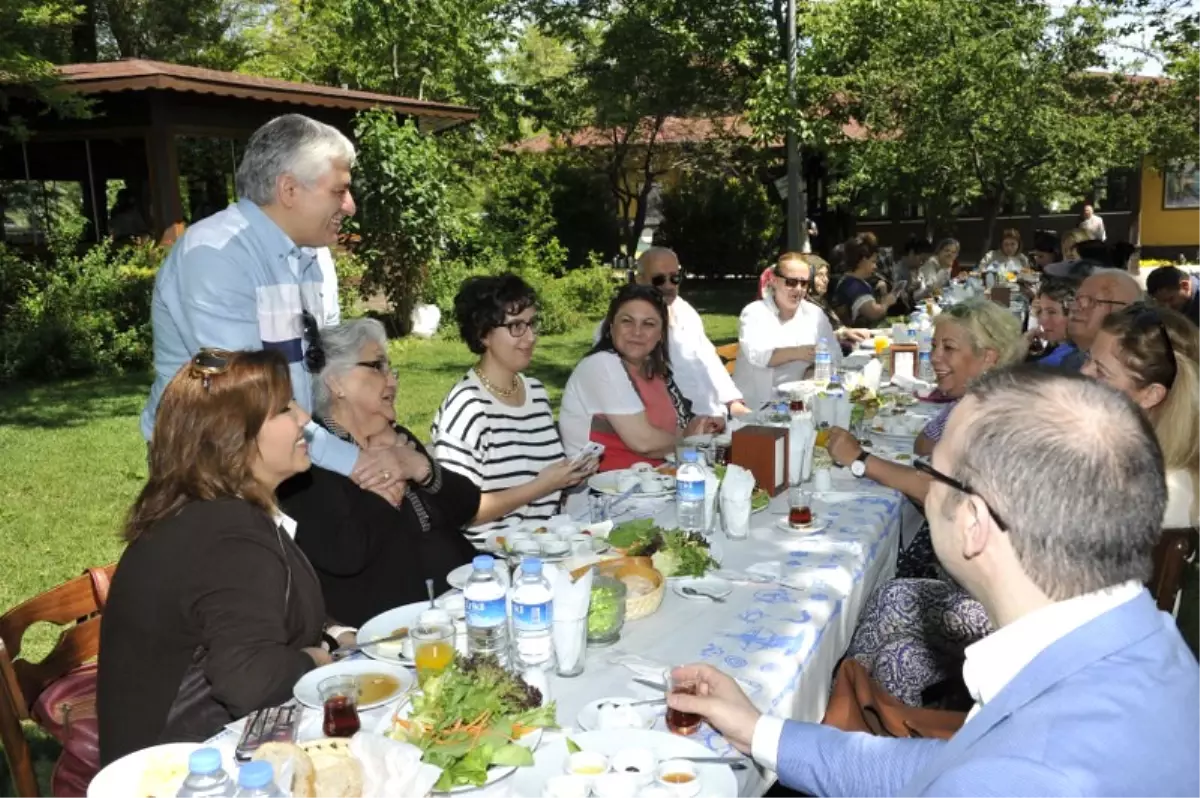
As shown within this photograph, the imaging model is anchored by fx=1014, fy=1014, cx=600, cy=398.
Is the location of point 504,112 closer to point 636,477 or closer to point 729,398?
point 729,398

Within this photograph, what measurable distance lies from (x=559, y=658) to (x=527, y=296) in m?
2.02

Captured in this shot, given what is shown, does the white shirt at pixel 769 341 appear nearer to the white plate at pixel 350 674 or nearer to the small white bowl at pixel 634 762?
the white plate at pixel 350 674

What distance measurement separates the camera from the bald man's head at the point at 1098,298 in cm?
503

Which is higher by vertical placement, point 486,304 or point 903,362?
point 486,304

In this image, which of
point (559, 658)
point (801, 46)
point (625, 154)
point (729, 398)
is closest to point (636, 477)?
point (559, 658)

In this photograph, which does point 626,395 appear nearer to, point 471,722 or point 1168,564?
point 1168,564

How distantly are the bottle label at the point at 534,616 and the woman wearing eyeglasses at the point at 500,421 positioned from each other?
148 centimetres

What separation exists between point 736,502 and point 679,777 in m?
1.46

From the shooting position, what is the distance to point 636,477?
3.85 m

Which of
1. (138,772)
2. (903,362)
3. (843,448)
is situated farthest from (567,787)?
(903,362)

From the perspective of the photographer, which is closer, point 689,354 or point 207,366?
point 207,366

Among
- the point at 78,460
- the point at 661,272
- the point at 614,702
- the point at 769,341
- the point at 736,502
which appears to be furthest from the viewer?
the point at 78,460

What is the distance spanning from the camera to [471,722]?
186 centimetres

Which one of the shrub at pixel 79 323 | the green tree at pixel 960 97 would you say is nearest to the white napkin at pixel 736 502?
the shrub at pixel 79 323
